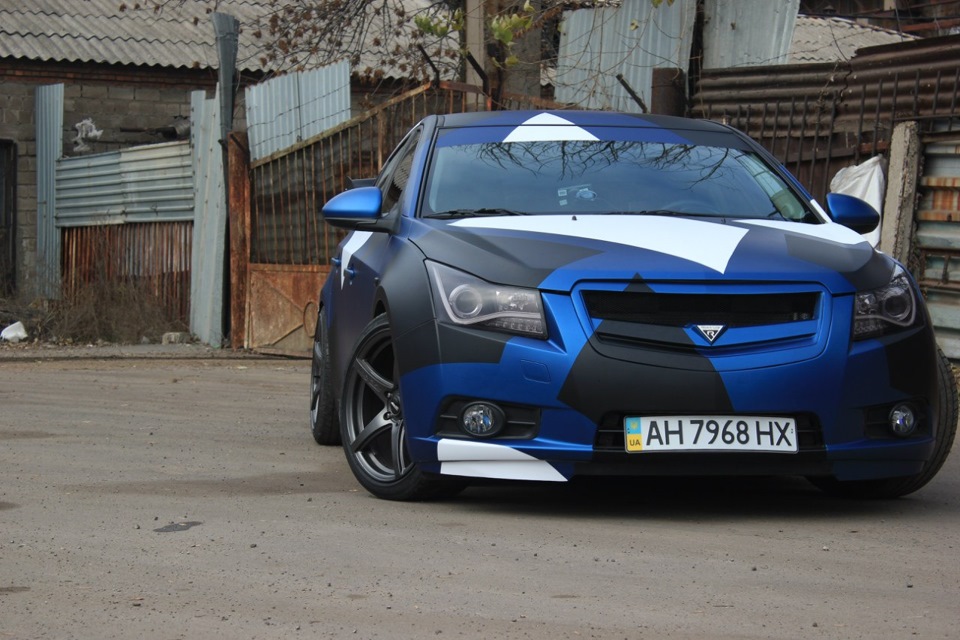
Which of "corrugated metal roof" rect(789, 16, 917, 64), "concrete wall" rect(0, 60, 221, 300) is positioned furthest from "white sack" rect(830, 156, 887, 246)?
"corrugated metal roof" rect(789, 16, 917, 64)

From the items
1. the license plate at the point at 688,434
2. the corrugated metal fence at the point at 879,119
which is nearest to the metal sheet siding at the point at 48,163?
the corrugated metal fence at the point at 879,119

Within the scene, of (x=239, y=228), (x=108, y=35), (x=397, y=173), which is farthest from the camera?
(x=108, y=35)

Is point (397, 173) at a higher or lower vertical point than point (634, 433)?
higher

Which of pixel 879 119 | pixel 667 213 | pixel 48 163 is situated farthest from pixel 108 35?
pixel 667 213

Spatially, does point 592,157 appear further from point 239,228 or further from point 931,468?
point 239,228

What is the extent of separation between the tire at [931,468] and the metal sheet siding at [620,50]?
7830 mm

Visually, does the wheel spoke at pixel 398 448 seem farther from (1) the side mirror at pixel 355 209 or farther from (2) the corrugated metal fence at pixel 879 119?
(2) the corrugated metal fence at pixel 879 119

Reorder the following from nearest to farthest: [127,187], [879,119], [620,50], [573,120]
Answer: [573,120], [879,119], [620,50], [127,187]

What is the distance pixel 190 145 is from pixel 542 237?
11091 millimetres

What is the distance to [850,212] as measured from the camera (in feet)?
21.2

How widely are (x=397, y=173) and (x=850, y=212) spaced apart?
203 centimetres

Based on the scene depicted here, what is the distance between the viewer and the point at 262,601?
13.4ft

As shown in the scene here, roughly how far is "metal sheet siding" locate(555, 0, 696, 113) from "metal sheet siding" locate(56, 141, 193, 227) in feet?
14.5

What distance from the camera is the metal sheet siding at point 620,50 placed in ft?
44.7
